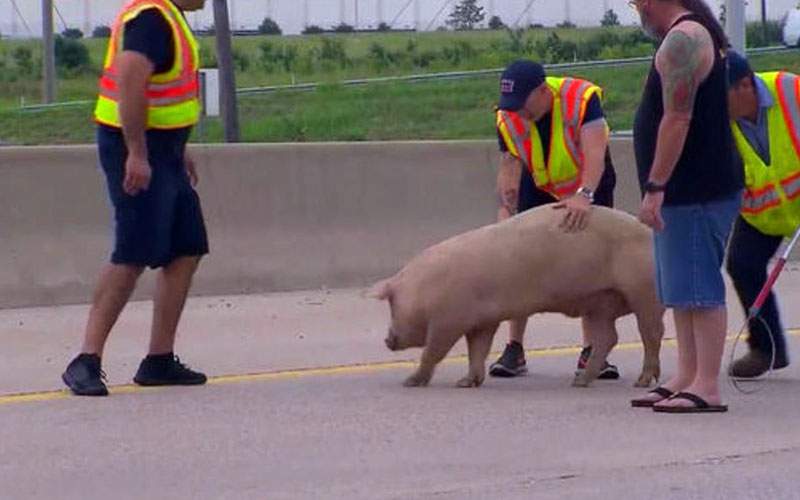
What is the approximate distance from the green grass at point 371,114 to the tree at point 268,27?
2785 centimetres

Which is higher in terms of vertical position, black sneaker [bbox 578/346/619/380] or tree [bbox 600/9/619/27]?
tree [bbox 600/9/619/27]

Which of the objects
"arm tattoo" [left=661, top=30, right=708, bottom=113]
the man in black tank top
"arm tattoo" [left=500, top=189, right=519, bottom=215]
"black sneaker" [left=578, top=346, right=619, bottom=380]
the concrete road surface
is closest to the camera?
the concrete road surface

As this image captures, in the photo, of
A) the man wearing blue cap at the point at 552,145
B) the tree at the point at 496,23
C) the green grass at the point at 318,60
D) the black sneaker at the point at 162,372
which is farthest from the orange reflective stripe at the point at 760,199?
the tree at the point at 496,23

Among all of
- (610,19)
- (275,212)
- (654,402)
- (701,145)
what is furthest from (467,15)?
(701,145)

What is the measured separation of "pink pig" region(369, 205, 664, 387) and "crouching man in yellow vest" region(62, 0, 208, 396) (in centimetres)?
103

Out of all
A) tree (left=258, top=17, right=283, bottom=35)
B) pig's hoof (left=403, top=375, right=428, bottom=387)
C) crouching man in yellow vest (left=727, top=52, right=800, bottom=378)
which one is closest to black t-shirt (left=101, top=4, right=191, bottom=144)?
pig's hoof (left=403, top=375, right=428, bottom=387)

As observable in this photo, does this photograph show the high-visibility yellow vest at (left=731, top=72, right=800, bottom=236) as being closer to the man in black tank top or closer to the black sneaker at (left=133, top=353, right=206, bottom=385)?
the man in black tank top

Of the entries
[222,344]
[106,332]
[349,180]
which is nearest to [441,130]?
[349,180]

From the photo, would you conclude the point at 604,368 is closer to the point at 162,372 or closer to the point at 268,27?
the point at 162,372

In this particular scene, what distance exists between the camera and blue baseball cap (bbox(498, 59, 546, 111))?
9359 millimetres

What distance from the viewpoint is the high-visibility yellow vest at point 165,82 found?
29.7 ft

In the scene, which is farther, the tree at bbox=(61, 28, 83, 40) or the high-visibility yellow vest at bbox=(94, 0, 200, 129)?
the tree at bbox=(61, 28, 83, 40)

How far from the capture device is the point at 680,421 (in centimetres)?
847

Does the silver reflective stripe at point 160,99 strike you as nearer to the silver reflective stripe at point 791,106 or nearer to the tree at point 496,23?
the silver reflective stripe at point 791,106
